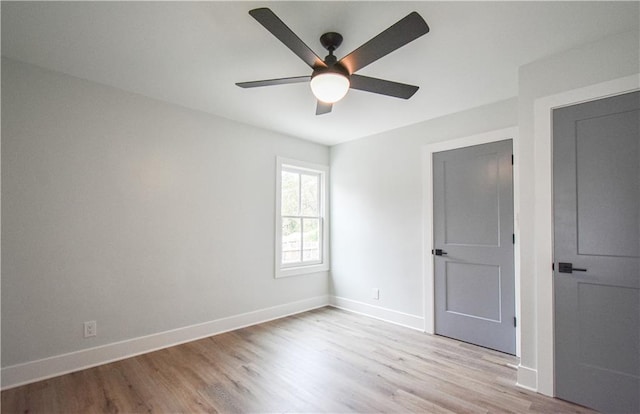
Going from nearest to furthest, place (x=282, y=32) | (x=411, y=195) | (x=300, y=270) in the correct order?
(x=282, y=32), (x=411, y=195), (x=300, y=270)

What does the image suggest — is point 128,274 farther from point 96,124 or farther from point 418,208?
point 418,208

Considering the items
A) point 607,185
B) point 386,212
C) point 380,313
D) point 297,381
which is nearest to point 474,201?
point 386,212

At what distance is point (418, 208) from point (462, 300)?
1.14 m

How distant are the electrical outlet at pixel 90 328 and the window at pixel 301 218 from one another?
6.49 feet

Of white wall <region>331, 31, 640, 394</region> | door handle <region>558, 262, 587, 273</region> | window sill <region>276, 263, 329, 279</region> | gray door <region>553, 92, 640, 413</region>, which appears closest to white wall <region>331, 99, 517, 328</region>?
white wall <region>331, 31, 640, 394</region>

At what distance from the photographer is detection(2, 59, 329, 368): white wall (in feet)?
7.70

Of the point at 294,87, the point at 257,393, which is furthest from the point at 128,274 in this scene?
the point at 294,87

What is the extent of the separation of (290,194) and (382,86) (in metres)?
2.53

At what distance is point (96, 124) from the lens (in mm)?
2705

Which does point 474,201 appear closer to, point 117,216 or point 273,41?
point 273,41

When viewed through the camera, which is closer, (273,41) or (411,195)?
(273,41)

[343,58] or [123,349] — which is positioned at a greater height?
[343,58]

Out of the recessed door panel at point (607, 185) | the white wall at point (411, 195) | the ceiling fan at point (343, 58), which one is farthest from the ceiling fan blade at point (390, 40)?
the recessed door panel at point (607, 185)

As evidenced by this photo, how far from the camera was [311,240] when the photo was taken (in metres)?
4.60
